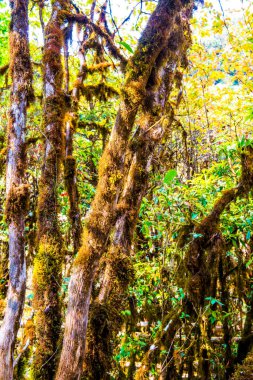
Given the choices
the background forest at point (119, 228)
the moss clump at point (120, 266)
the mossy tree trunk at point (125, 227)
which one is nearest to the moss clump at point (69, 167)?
the background forest at point (119, 228)

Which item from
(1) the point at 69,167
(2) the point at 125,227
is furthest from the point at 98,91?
(2) the point at 125,227

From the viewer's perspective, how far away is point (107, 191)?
238 centimetres

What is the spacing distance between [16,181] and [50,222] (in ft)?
2.24

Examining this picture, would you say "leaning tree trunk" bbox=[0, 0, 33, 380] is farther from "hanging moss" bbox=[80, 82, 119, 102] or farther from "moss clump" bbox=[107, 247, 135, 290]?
"hanging moss" bbox=[80, 82, 119, 102]

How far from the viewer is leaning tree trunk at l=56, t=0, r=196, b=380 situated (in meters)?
2.18

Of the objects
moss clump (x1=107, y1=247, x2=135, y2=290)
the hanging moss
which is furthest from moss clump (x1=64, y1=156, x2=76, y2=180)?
moss clump (x1=107, y1=247, x2=135, y2=290)

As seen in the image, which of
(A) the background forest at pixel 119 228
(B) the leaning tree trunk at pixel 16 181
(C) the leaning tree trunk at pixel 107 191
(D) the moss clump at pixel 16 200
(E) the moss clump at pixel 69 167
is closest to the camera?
(C) the leaning tree trunk at pixel 107 191

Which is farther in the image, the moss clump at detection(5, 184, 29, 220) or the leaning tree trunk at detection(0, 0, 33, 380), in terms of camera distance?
the moss clump at detection(5, 184, 29, 220)

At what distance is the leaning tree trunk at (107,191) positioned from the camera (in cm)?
218

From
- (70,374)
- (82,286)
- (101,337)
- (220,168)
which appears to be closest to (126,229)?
(82,286)

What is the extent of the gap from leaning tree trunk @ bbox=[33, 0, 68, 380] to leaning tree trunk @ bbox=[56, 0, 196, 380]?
1494 millimetres

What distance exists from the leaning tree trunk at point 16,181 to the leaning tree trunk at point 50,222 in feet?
1.08

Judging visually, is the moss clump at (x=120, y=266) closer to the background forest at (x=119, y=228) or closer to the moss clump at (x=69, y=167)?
the background forest at (x=119, y=228)

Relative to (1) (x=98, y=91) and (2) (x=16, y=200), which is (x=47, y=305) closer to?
(2) (x=16, y=200)
